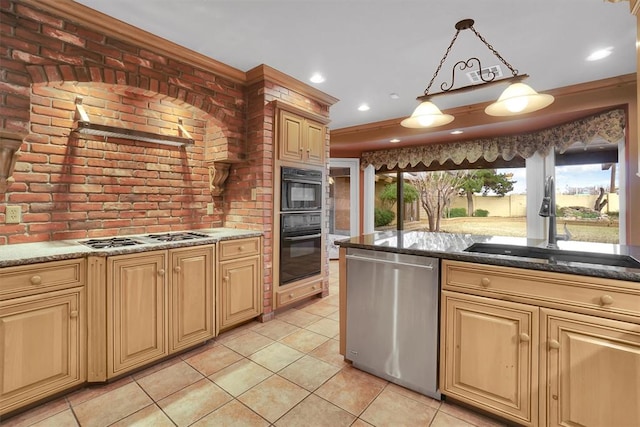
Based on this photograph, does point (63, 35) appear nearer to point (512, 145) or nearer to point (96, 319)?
point (96, 319)

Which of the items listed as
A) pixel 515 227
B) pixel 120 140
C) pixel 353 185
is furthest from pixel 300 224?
pixel 515 227

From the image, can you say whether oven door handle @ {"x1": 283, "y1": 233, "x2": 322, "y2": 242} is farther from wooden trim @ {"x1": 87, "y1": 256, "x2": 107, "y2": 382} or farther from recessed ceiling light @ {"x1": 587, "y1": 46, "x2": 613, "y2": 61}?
recessed ceiling light @ {"x1": 587, "y1": 46, "x2": 613, "y2": 61}

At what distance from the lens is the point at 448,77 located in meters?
3.06

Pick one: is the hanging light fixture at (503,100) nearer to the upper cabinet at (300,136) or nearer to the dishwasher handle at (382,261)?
the dishwasher handle at (382,261)

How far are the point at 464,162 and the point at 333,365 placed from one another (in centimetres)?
420

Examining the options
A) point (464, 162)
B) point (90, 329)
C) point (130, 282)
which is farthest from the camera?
point (464, 162)

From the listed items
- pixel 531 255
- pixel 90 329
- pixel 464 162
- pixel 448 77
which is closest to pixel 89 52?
pixel 90 329

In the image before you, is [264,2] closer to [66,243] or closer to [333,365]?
[66,243]

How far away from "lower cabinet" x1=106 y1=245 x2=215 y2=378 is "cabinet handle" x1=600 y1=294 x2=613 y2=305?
2524 mm

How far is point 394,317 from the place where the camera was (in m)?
1.95

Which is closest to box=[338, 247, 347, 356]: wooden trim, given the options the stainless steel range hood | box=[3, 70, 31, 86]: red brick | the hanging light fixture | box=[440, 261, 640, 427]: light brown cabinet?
box=[440, 261, 640, 427]: light brown cabinet

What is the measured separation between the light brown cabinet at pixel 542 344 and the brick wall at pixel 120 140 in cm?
191

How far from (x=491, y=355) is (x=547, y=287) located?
49 centimetres

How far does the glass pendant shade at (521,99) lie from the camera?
175 centimetres
